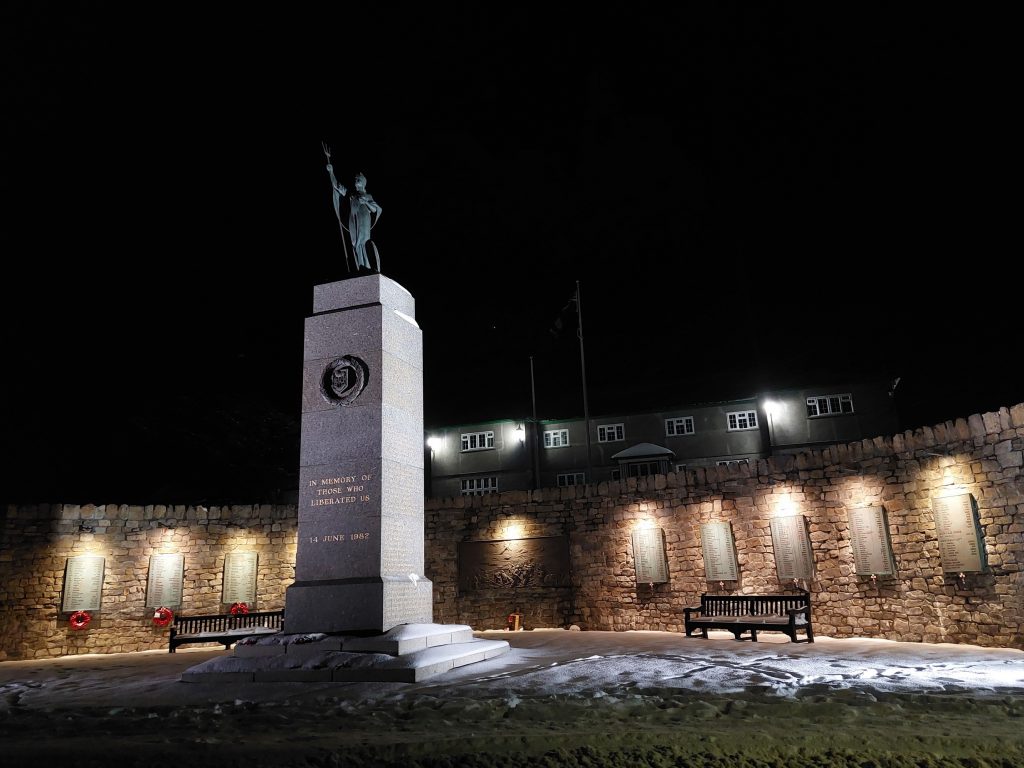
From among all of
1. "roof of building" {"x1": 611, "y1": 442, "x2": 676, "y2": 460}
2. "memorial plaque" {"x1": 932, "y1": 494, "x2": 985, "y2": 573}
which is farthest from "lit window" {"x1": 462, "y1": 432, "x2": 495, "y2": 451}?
"memorial plaque" {"x1": 932, "y1": 494, "x2": 985, "y2": 573}

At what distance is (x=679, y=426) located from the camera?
88.9 feet

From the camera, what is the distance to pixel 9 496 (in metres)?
26.0

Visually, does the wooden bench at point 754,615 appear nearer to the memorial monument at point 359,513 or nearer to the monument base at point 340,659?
the memorial monument at point 359,513

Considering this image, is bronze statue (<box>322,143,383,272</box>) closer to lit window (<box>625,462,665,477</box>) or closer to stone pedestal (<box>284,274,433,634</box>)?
stone pedestal (<box>284,274,433,634</box>)

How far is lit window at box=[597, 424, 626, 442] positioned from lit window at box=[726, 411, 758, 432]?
4.25 m

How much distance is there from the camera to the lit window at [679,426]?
2698cm

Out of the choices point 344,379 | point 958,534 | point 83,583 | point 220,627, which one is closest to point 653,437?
point 958,534

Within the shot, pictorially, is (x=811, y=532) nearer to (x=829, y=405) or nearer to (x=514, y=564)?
(x=514, y=564)

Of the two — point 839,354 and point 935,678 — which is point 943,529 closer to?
point 935,678

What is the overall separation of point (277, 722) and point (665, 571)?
872 centimetres

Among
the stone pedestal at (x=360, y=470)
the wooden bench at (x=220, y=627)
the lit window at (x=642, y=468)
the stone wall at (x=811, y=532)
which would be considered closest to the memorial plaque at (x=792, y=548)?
the stone wall at (x=811, y=532)

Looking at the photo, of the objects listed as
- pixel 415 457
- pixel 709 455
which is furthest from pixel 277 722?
pixel 709 455

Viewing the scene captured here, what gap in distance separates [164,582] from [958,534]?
1372cm

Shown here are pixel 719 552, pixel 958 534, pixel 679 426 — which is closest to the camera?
pixel 958 534
